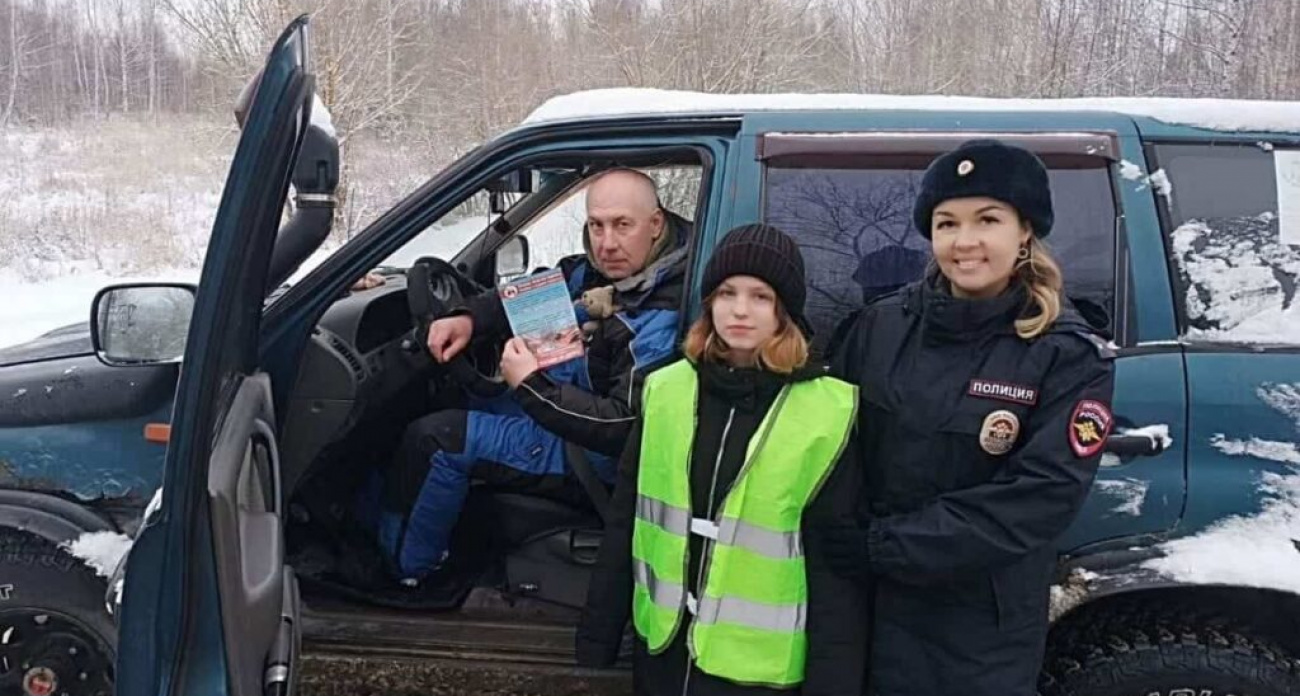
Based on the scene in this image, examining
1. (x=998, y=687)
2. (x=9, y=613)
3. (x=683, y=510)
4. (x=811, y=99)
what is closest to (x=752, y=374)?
(x=683, y=510)

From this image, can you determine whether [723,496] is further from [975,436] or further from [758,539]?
[975,436]

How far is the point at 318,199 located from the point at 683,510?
3.93ft

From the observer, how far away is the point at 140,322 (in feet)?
8.10

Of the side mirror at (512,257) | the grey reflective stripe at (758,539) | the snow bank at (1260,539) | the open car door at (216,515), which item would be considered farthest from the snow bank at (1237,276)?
the side mirror at (512,257)

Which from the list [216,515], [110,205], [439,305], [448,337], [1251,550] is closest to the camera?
[216,515]

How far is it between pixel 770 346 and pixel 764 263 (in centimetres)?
17

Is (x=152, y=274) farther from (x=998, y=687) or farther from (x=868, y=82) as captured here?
(x=998, y=687)

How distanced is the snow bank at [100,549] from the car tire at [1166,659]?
235 centimetres

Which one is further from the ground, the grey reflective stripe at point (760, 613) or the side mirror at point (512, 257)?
the side mirror at point (512, 257)

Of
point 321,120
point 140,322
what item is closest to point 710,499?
point 321,120

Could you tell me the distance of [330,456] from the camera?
288 cm

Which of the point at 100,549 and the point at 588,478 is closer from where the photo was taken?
the point at 100,549

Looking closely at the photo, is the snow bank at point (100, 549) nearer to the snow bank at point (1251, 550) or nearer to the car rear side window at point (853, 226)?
the car rear side window at point (853, 226)

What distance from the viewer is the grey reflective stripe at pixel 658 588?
6.95 ft
